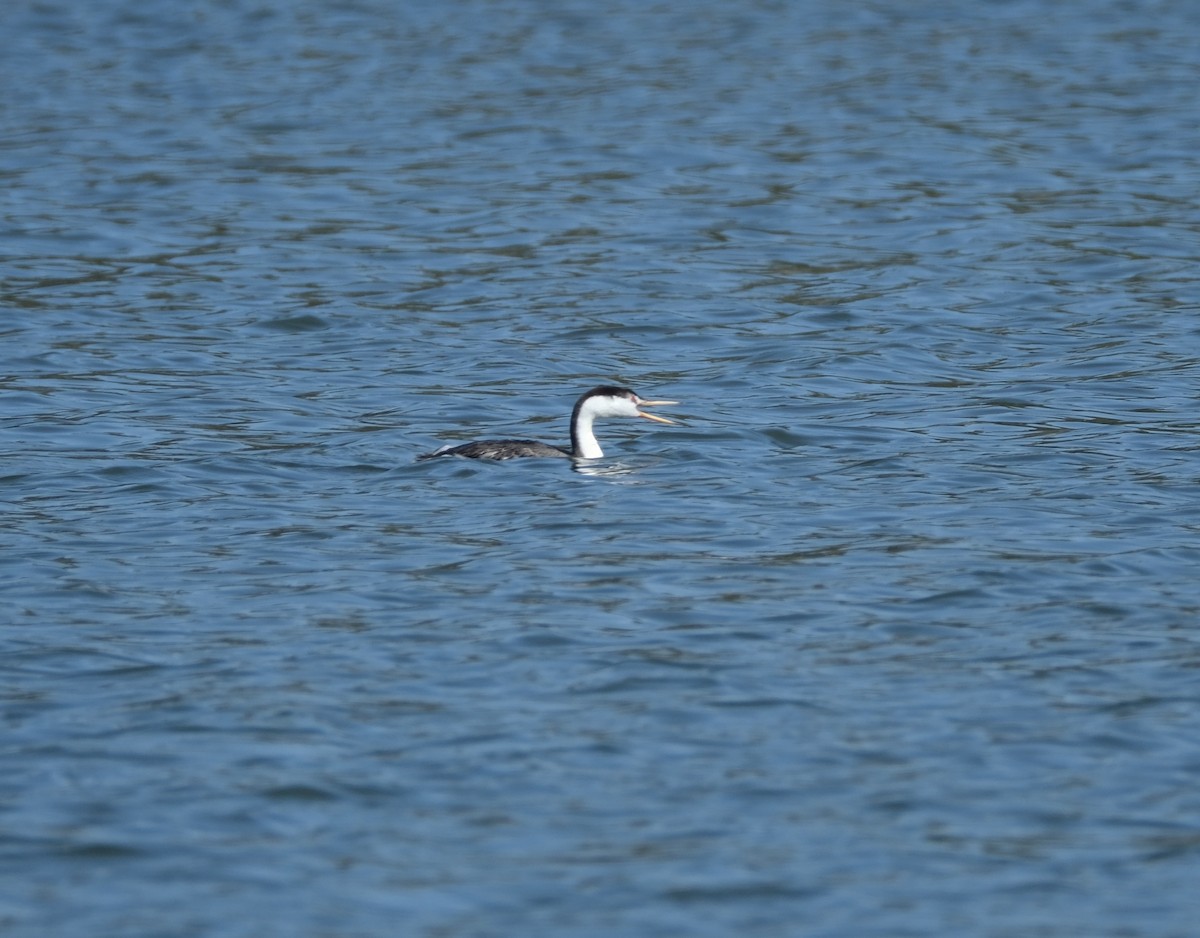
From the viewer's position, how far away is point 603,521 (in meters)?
13.6

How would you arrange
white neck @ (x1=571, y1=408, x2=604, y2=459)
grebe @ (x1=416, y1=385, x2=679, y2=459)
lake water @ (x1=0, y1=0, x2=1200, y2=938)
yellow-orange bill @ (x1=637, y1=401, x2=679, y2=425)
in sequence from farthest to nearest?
yellow-orange bill @ (x1=637, y1=401, x2=679, y2=425) → white neck @ (x1=571, y1=408, x2=604, y2=459) → grebe @ (x1=416, y1=385, x2=679, y2=459) → lake water @ (x1=0, y1=0, x2=1200, y2=938)

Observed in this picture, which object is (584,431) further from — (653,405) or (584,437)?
(653,405)

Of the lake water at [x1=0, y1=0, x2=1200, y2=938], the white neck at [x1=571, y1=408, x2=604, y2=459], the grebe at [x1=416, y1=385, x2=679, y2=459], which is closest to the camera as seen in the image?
the lake water at [x1=0, y1=0, x2=1200, y2=938]

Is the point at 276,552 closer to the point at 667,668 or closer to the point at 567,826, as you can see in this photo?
the point at 667,668

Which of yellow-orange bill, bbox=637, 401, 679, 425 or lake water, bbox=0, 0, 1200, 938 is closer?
lake water, bbox=0, 0, 1200, 938

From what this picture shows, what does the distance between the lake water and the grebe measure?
0.15 m

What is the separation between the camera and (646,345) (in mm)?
19422

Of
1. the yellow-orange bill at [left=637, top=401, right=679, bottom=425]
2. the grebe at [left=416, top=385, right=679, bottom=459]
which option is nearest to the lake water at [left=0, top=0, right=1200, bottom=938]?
the grebe at [left=416, top=385, right=679, bottom=459]

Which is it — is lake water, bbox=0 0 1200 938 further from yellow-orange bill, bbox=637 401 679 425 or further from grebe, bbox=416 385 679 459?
yellow-orange bill, bbox=637 401 679 425

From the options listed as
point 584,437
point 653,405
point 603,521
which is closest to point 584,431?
point 584,437

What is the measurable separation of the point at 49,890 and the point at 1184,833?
464cm

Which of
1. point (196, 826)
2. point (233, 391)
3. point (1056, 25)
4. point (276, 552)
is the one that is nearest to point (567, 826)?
point (196, 826)

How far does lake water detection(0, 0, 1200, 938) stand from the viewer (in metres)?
8.44

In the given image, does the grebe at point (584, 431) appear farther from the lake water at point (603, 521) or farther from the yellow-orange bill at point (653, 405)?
the lake water at point (603, 521)
